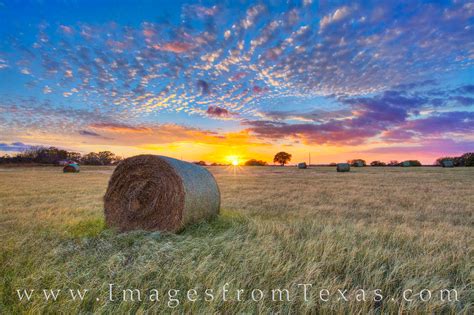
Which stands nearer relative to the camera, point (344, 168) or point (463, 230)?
point (463, 230)

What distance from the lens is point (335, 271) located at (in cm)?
387

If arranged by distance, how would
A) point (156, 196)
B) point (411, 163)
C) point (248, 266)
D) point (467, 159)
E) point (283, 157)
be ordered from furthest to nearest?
point (283, 157), point (411, 163), point (467, 159), point (156, 196), point (248, 266)

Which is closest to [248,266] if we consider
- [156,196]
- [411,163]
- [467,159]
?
[156,196]

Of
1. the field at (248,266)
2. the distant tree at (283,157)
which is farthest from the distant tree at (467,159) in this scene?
the field at (248,266)

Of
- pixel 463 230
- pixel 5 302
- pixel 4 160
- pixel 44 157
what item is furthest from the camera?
pixel 44 157

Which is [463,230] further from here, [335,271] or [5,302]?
[5,302]

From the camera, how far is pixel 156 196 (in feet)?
22.4

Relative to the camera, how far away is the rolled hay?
6.54m

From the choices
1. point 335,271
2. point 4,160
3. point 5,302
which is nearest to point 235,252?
point 335,271

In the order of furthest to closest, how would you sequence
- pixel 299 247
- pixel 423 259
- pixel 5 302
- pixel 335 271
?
1. pixel 299 247
2. pixel 423 259
3. pixel 335 271
4. pixel 5 302

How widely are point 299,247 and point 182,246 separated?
1889mm

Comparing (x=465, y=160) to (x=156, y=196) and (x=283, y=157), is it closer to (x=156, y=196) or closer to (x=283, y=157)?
(x=283, y=157)

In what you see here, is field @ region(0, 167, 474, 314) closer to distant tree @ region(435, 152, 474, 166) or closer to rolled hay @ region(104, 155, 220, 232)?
rolled hay @ region(104, 155, 220, 232)

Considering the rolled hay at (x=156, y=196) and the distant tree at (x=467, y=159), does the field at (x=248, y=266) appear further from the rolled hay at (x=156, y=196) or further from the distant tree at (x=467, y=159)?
the distant tree at (x=467, y=159)
